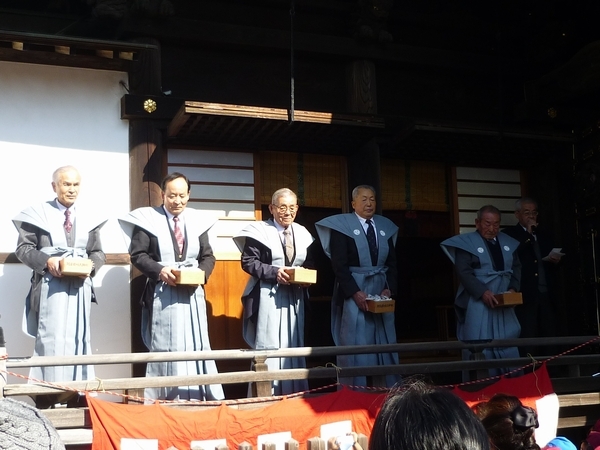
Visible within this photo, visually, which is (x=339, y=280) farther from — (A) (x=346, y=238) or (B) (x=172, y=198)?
(B) (x=172, y=198)

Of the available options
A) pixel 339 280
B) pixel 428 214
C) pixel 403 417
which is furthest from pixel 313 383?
pixel 403 417

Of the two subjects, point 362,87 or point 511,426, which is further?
point 362,87

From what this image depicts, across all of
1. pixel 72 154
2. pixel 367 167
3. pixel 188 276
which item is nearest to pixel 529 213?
pixel 367 167

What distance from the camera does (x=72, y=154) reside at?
700cm

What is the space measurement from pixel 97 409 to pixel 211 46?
4.04 meters

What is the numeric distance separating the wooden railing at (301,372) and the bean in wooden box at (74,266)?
2.59ft

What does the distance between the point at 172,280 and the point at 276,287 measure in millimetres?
970

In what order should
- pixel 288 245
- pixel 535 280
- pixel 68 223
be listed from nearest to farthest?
1. pixel 68 223
2. pixel 288 245
3. pixel 535 280

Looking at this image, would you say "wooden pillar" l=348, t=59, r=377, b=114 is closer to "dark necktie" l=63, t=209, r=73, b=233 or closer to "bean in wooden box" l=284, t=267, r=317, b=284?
"bean in wooden box" l=284, t=267, r=317, b=284

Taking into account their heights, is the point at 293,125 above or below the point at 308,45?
below

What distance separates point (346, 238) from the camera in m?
7.12

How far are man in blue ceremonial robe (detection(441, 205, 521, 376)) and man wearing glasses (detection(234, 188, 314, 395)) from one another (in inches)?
61.1

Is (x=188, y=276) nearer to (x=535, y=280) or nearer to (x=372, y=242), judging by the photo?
(x=372, y=242)

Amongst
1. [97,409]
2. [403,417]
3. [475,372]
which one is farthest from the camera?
[475,372]
